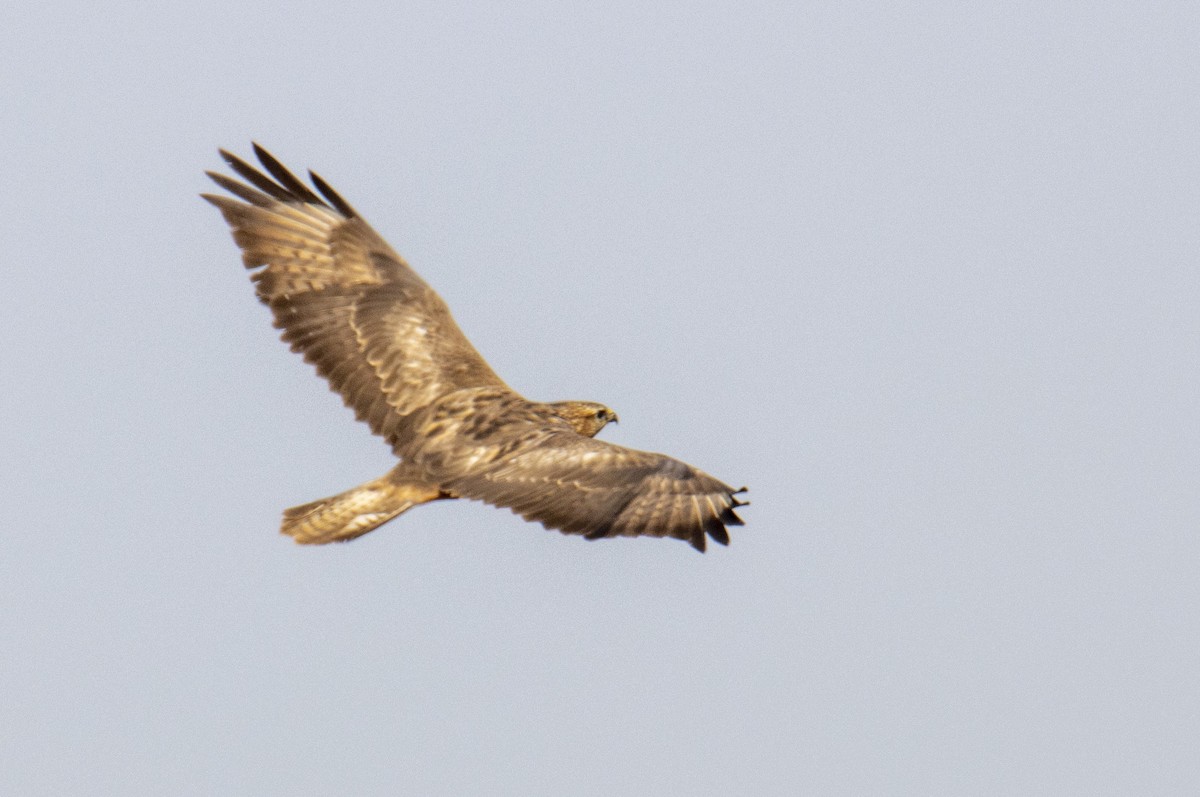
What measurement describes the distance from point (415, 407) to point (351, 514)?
44.5 inches

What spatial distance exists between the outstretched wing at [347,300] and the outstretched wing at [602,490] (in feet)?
5.14

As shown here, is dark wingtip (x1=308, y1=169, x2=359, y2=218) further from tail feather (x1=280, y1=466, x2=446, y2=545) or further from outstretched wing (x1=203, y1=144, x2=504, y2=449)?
tail feather (x1=280, y1=466, x2=446, y2=545)

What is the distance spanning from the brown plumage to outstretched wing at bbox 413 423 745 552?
0.01 metres

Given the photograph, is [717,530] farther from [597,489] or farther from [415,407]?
[415,407]

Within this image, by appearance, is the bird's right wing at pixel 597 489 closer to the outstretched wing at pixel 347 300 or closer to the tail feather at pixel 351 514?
the tail feather at pixel 351 514

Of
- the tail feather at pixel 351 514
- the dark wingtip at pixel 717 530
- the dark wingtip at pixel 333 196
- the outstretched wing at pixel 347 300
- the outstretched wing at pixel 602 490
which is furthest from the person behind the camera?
the dark wingtip at pixel 333 196

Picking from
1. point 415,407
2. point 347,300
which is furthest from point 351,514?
point 347,300

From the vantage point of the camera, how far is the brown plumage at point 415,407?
45.6ft

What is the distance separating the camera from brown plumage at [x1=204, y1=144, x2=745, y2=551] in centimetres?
1390

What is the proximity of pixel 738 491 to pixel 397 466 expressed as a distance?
302cm

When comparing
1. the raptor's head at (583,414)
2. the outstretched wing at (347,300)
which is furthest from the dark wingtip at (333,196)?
the raptor's head at (583,414)

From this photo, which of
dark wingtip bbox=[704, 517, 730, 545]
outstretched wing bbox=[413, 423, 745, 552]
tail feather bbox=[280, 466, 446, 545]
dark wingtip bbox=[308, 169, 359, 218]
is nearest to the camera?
outstretched wing bbox=[413, 423, 745, 552]

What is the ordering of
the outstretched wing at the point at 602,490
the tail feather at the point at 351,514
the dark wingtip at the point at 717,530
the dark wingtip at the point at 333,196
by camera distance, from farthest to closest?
the dark wingtip at the point at 333,196 → the tail feather at the point at 351,514 → the dark wingtip at the point at 717,530 → the outstretched wing at the point at 602,490

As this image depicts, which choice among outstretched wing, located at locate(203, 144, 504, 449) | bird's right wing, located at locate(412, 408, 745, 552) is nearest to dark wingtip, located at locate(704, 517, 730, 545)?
bird's right wing, located at locate(412, 408, 745, 552)
